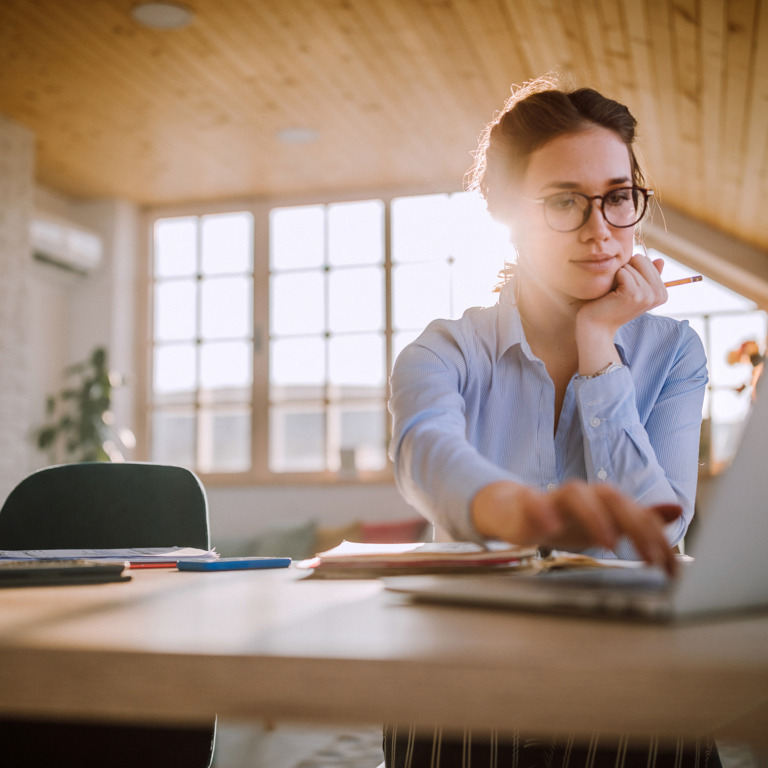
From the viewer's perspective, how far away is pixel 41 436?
18.8 feet

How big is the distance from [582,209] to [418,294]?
5067 millimetres

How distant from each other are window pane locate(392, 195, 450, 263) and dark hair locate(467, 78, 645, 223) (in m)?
4.86

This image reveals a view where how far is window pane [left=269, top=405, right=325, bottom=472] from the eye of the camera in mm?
6375

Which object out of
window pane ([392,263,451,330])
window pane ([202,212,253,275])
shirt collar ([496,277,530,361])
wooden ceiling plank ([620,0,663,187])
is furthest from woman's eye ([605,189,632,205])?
window pane ([202,212,253,275])

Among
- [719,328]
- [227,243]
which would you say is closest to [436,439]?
[719,328]

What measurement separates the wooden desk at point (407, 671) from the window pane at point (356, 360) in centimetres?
574

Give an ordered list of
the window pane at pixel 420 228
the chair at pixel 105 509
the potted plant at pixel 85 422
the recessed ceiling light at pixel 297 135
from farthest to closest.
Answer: the window pane at pixel 420 228 < the potted plant at pixel 85 422 < the recessed ceiling light at pixel 297 135 < the chair at pixel 105 509

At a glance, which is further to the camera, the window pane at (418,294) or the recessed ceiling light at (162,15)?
the window pane at (418,294)

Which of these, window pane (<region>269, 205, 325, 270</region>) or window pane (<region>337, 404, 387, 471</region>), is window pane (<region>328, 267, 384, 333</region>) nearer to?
window pane (<region>269, 205, 325, 270</region>)

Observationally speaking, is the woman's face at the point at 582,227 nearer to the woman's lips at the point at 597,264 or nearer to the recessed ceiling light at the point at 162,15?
the woman's lips at the point at 597,264

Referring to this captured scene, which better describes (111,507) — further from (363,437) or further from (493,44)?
(363,437)

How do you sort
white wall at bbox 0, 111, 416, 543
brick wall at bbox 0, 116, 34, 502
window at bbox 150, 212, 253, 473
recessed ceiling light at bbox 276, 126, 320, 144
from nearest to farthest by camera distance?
1. brick wall at bbox 0, 116, 34, 502
2. recessed ceiling light at bbox 276, 126, 320, 144
3. white wall at bbox 0, 111, 416, 543
4. window at bbox 150, 212, 253, 473

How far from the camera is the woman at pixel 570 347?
1.09 m

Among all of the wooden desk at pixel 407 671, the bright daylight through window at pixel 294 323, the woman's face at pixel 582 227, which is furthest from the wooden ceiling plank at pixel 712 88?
the wooden desk at pixel 407 671
